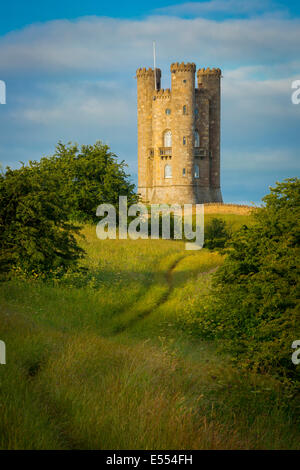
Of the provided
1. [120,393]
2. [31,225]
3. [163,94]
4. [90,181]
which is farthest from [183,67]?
[120,393]

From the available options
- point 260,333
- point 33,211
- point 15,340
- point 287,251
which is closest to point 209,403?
point 260,333

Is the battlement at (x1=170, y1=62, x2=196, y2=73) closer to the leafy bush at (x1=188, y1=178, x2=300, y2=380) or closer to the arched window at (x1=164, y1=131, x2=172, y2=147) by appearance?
the arched window at (x1=164, y1=131, x2=172, y2=147)

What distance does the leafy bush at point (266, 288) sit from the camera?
10.4 metres

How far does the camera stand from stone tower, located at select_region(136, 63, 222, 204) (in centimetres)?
6700

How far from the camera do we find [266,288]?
11227 mm

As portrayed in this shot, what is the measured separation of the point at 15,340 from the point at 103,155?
3263 cm

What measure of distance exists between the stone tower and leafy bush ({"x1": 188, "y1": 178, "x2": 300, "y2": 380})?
54473 millimetres

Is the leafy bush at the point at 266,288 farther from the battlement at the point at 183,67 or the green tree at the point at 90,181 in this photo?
the battlement at the point at 183,67

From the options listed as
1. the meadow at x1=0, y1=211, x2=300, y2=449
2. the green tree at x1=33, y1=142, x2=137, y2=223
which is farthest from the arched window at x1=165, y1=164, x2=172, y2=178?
the meadow at x1=0, y1=211, x2=300, y2=449

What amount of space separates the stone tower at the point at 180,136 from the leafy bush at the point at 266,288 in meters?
54.5

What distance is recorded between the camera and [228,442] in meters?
6.36

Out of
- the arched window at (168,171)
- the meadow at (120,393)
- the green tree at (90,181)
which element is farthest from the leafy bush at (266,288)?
the arched window at (168,171)

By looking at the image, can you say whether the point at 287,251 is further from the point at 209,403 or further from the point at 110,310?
the point at 110,310

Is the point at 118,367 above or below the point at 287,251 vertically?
below
